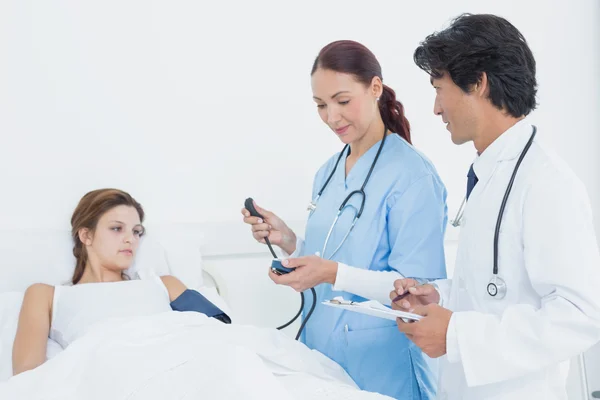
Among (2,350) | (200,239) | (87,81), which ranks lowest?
(2,350)

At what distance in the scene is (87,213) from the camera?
207 cm

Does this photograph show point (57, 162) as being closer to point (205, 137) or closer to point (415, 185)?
point (205, 137)

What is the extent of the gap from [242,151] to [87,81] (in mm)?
574

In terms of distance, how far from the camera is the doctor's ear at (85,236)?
6.85ft

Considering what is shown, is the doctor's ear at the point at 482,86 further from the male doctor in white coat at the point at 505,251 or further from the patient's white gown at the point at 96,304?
the patient's white gown at the point at 96,304

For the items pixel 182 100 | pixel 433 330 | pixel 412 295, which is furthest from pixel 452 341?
pixel 182 100

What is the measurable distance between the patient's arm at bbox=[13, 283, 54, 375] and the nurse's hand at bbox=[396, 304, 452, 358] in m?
1.04

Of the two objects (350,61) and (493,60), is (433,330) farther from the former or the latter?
(350,61)

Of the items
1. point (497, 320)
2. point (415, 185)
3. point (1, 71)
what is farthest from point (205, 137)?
point (497, 320)

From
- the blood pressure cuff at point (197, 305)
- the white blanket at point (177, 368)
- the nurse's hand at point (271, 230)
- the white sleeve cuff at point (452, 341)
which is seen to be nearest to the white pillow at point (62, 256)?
the blood pressure cuff at point (197, 305)

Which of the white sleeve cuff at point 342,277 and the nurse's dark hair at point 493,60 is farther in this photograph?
the white sleeve cuff at point 342,277

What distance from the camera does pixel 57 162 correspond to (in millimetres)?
2143

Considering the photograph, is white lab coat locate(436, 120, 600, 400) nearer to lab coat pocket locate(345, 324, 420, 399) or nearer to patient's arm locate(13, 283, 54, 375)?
lab coat pocket locate(345, 324, 420, 399)

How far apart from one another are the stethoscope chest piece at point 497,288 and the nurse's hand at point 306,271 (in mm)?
449
